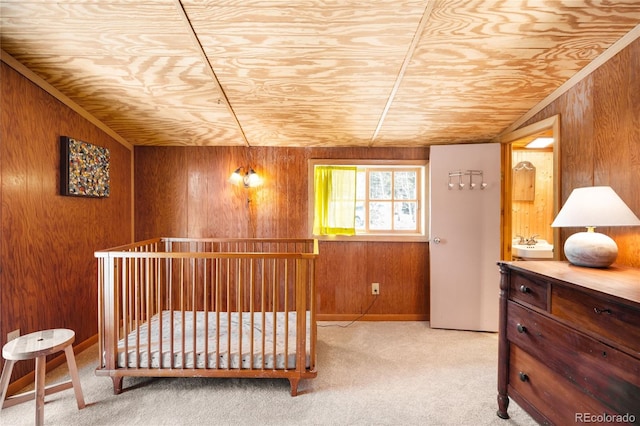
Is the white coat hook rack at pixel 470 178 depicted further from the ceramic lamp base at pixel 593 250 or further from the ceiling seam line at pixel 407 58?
the ceramic lamp base at pixel 593 250

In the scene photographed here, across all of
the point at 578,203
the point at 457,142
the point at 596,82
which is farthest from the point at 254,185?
the point at 596,82

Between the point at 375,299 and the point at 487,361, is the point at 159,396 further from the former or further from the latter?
the point at 487,361

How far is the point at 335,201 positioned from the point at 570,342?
229cm

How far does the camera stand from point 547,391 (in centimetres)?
143

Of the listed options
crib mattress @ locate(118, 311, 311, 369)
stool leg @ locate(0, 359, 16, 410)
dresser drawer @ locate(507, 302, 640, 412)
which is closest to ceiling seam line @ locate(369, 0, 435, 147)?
dresser drawer @ locate(507, 302, 640, 412)

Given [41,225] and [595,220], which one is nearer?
[595,220]

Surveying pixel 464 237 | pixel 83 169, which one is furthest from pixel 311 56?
pixel 464 237

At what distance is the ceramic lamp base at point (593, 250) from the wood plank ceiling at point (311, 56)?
1163 mm

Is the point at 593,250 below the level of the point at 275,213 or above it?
below

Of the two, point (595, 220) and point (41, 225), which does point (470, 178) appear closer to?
point (595, 220)

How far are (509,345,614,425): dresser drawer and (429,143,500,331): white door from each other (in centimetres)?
138

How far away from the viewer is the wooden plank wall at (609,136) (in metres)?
1.67

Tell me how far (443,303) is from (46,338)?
3218 mm

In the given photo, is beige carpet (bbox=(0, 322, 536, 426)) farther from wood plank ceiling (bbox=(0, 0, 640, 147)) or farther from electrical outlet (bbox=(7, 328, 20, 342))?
wood plank ceiling (bbox=(0, 0, 640, 147))
